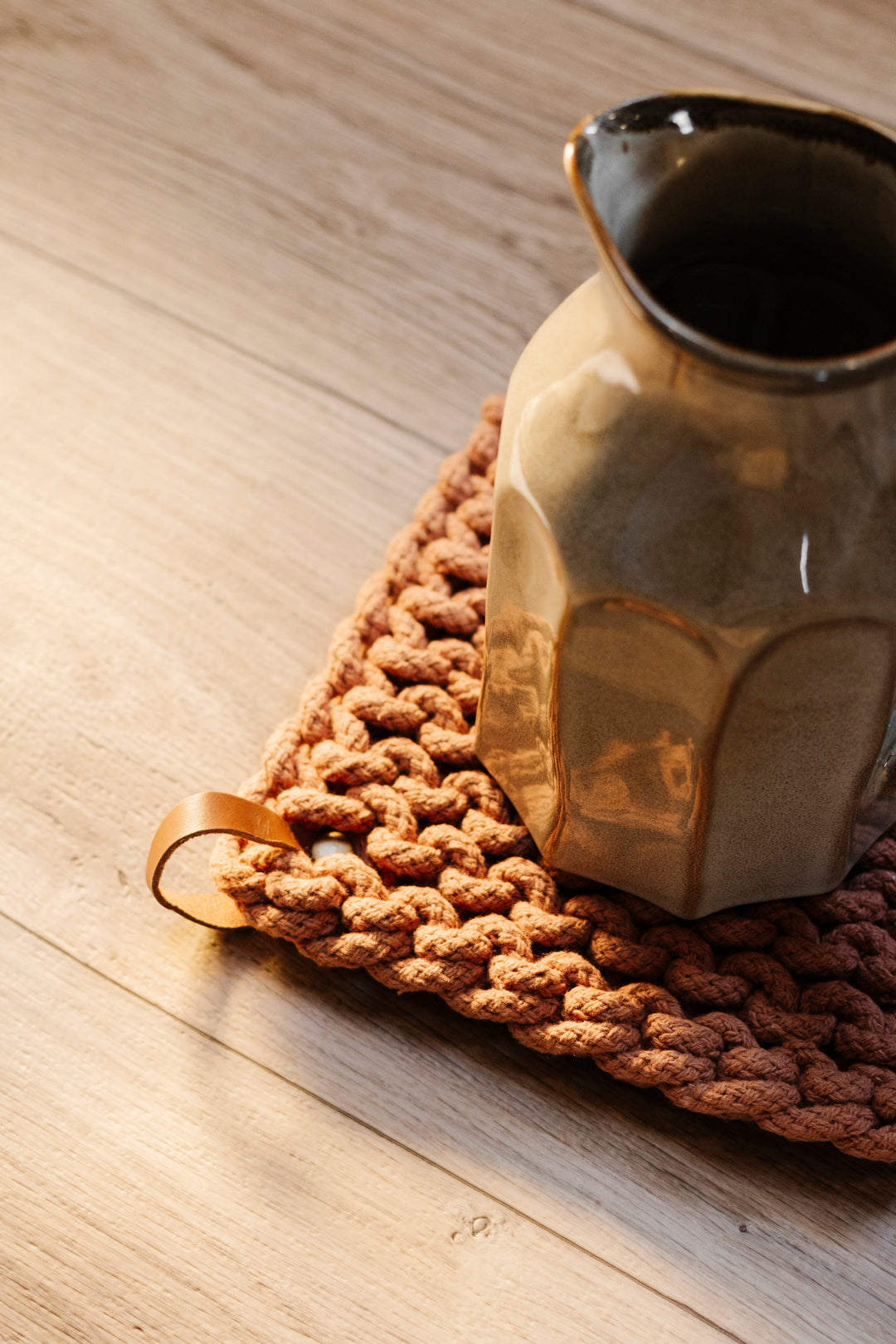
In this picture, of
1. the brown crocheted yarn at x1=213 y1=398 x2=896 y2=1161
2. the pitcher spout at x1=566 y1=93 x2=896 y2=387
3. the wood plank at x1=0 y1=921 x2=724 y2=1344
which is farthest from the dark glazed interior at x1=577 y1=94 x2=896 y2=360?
the wood plank at x1=0 y1=921 x2=724 y2=1344

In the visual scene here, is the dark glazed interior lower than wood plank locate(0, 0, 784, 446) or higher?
higher

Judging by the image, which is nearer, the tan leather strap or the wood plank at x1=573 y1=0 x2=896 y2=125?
the tan leather strap

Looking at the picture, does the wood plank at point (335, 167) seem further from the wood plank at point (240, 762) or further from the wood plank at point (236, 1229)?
the wood plank at point (236, 1229)

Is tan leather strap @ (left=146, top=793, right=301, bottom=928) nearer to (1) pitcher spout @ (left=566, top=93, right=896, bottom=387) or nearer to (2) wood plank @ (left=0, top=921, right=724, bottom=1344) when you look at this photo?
(2) wood plank @ (left=0, top=921, right=724, bottom=1344)

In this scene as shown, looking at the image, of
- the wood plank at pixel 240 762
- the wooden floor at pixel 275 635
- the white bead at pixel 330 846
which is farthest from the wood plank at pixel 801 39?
the white bead at pixel 330 846

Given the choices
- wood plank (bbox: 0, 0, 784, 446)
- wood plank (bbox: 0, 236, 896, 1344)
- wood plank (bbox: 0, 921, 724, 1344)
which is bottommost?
wood plank (bbox: 0, 921, 724, 1344)

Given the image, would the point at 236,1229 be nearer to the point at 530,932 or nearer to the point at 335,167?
the point at 530,932

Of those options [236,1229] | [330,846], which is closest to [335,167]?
[330,846]
